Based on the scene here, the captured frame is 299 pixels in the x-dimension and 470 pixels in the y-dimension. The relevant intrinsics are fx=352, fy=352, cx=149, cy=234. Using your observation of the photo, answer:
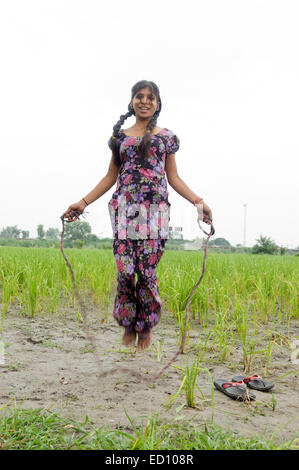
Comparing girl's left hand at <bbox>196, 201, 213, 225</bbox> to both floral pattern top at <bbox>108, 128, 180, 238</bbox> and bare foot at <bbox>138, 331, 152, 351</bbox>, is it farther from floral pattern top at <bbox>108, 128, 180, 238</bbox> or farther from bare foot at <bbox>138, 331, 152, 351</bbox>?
bare foot at <bbox>138, 331, 152, 351</bbox>

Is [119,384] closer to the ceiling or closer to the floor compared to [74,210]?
closer to the floor

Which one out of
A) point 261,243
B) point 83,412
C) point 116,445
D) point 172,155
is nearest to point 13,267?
point 172,155

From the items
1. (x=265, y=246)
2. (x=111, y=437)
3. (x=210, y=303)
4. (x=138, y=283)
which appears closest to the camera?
(x=111, y=437)

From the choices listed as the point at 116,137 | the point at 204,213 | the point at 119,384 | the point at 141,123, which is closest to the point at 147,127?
the point at 141,123

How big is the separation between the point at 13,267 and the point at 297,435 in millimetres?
Result: 3351

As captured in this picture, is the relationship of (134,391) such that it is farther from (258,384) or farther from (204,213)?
(204,213)

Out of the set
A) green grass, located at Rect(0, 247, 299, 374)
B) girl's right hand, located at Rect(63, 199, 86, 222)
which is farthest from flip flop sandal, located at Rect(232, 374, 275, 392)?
girl's right hand, located at Rect(63, 199, 86, 222)

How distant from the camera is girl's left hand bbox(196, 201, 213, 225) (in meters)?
1.93

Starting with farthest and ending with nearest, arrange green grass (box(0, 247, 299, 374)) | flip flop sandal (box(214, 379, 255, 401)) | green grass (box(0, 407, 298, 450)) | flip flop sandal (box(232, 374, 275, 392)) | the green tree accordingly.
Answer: the green tree → green grass (box(0, 247, 299, 374)) → flip flop sandal (box(232, 374, 275, 392)) → flip flop sandal (box(214, 379, 255, 401)) → green grass (box(0, 407, 298, 450))

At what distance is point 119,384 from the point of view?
1.60 m

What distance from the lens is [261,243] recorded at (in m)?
23.3

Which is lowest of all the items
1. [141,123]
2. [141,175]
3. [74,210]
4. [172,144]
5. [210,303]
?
[210,303]

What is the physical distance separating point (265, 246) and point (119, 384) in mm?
22720

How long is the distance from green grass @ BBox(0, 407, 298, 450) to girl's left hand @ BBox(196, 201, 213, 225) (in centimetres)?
106
